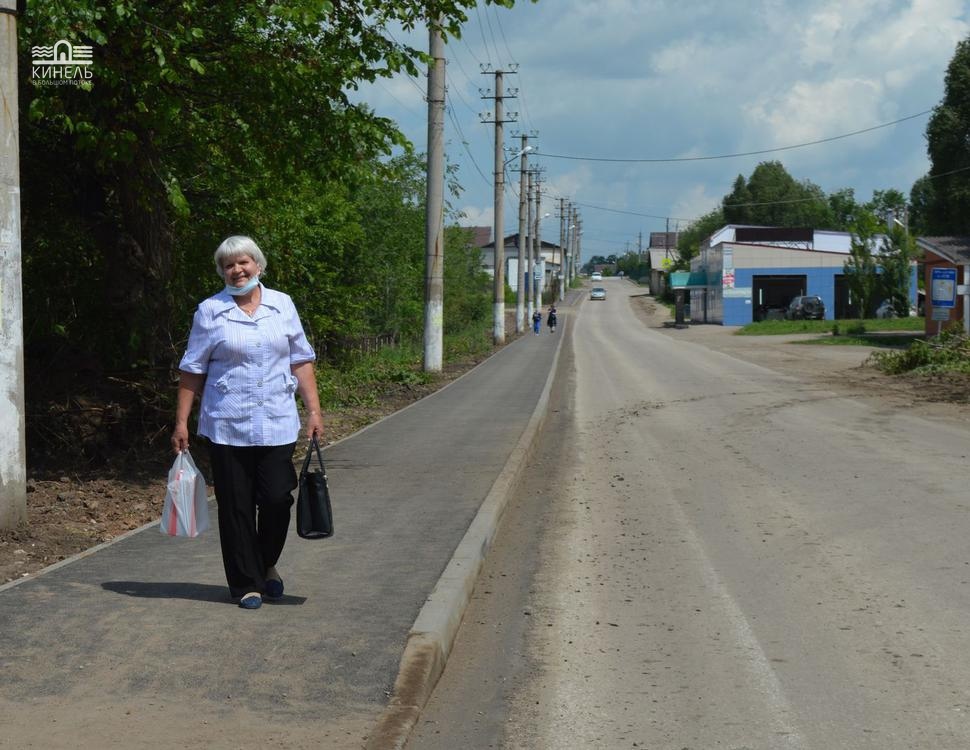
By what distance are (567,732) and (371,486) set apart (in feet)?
20.8

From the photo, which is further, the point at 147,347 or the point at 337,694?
the point at 147,347

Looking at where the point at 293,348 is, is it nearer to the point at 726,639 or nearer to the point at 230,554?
the point at 230,554

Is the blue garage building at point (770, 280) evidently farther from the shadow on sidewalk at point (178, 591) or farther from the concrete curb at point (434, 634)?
the shadow on sidewalk at point (178, 591)

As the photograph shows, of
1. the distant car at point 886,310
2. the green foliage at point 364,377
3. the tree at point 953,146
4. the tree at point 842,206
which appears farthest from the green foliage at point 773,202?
the green foliage at point 364,377

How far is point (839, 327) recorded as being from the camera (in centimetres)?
6494

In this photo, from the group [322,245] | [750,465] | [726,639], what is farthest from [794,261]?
[726,639]

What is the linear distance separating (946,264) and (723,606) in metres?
46.0

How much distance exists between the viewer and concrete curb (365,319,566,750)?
4.75 metres

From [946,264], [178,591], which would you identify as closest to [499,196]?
[946,264]

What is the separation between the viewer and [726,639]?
633cm

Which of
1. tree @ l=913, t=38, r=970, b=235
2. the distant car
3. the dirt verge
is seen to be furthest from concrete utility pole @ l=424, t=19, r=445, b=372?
the distant car

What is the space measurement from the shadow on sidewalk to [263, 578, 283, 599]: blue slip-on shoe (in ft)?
0.11

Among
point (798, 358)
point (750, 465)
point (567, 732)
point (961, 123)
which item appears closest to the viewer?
point (567, 732)

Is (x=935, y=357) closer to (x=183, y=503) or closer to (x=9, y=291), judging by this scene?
(x=9, y=291)
